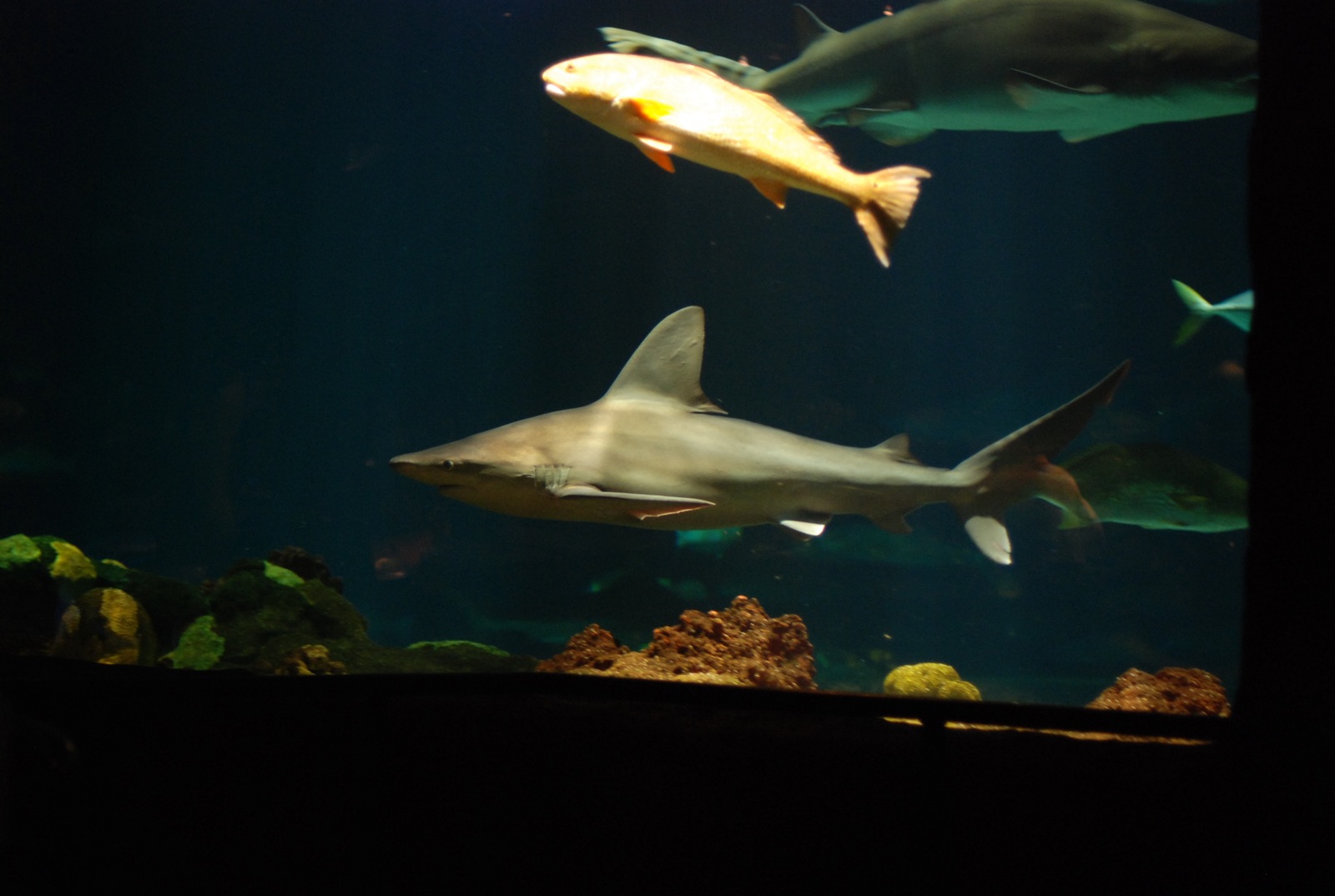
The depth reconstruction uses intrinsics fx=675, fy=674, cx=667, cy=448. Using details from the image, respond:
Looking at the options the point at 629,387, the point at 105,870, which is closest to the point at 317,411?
the point at 629,387

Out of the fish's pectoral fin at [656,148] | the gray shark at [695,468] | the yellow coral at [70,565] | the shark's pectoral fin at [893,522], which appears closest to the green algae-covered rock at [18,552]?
the yellow coral at [70,565]

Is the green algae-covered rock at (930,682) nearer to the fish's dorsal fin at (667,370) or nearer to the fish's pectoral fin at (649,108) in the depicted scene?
the fish's dorsal fin at (667,370)

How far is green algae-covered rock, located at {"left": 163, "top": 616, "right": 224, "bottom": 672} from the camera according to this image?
3.38 m

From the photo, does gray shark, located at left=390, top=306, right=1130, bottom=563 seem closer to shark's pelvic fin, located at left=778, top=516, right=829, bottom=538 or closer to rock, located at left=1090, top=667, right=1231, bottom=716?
shark's pelvic fin, located at left=778, top=516, right=829, bottom=538

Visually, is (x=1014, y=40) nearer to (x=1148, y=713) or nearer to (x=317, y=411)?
(x=1148, y=713)

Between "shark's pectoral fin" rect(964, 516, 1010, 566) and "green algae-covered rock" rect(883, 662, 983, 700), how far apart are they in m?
0.60

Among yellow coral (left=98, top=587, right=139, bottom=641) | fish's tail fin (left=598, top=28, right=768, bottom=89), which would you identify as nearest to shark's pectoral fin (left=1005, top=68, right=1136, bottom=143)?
fish's tail fin (left=598, top=28, right=768, bottom=89)

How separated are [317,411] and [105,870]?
1072 centimetres

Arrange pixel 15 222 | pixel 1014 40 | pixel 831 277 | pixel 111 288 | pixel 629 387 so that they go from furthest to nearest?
1. pixel 831 277
2. pixel 111 288
3. pixel 15 222
4. pixel 1014 40
5. pixel 629 387

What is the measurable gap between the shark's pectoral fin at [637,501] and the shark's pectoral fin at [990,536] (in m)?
1.35

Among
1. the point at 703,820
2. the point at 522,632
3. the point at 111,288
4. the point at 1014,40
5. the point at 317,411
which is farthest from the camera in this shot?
the point at 317,411

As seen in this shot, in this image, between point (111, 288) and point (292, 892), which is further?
point (111, 288)

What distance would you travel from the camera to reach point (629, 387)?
10.3ft

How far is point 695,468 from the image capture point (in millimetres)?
2852
